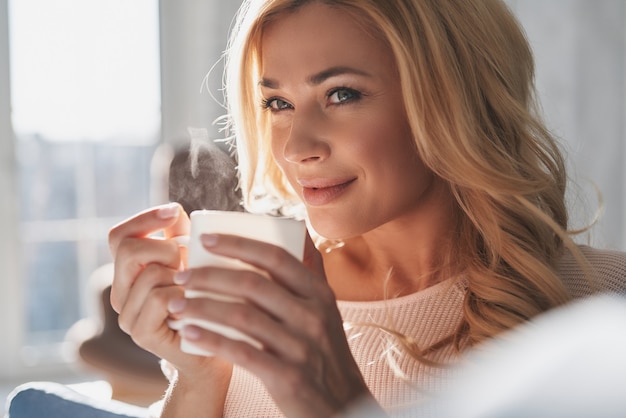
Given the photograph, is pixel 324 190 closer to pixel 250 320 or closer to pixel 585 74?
pixel 250 320

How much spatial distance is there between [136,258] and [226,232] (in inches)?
9.9

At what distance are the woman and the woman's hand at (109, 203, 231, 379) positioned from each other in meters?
0.02

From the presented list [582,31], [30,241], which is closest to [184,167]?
[30,241]

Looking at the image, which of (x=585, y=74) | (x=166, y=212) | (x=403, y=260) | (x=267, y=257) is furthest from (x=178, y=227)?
(x=585, y=74)

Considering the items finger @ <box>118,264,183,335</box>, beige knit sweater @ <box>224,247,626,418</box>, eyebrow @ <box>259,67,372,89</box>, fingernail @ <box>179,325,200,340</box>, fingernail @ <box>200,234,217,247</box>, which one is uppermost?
eyebrow @ <box>259,67,372,89</box>

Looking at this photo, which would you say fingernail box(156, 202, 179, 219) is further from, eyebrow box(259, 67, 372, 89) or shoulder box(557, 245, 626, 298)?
shoulder box(557, 245, 626, 298)

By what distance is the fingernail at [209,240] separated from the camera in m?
0.86

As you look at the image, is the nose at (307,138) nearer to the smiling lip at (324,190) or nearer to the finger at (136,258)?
the smiling lip at (324,190)

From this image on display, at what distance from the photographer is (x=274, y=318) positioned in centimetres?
88

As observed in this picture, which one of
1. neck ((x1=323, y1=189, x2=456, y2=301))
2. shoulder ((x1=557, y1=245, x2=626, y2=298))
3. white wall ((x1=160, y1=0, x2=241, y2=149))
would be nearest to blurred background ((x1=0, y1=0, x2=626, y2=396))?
white wall ((x1=160, y1=0, x2=241, y2=149))

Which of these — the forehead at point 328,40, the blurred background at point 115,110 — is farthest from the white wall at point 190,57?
the forehead at point 328,40

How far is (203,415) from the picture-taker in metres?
1.37

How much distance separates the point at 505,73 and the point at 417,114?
230 millimetres

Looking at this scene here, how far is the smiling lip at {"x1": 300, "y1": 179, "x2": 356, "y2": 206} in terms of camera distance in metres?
1.38
